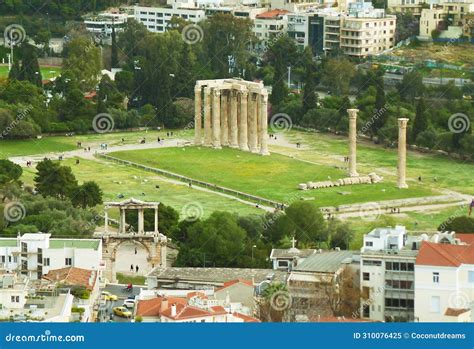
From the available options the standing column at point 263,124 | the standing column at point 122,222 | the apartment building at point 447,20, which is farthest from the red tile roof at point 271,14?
the standing column at point 122,222

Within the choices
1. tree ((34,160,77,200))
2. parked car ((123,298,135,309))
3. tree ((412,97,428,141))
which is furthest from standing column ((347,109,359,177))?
parked car ((123,298,135,309))

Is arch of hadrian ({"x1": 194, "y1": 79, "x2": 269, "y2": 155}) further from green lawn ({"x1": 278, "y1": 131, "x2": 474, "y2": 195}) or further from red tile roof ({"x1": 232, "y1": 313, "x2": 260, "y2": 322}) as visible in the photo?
red tile roof ({"x1": 232, "y1": 313, "x2": 260, "y2": 322})

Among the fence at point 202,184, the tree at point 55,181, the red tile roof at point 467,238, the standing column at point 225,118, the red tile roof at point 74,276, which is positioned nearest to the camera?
the red tile roof at point 467,238

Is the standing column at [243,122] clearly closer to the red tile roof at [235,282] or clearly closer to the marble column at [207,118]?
the marble column at [207,118]

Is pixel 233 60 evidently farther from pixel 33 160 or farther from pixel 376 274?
A: pixel 376 274
